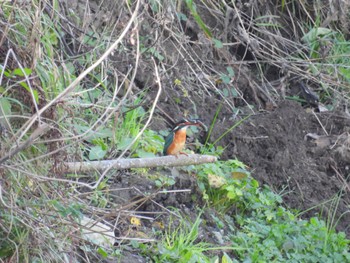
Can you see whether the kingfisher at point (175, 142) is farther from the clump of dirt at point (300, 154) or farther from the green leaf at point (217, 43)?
the green leaf at point (217, 43)

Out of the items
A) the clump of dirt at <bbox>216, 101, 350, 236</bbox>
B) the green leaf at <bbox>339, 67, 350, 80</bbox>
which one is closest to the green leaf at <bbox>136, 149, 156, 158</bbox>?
the clump of dirt at <bbox>216, 101, 350, 236</bbox>

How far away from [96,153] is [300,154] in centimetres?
203

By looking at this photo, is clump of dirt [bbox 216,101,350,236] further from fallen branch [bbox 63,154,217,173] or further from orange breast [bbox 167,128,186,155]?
fallen branch [bbox 63,154,217,173]

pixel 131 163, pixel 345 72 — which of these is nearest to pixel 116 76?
pixel 131 163

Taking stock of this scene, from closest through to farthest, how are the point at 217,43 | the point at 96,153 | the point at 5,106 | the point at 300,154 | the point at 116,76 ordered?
the point at 5,106 < the point at 116,76 < the point at 96,153 < the point at 300,154 < the point at 217,43

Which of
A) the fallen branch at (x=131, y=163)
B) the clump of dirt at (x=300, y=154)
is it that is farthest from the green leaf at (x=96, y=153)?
the clump of dirt at (x=300, y=154)

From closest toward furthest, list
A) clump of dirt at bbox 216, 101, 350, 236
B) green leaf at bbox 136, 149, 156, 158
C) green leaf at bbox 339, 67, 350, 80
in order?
green leaf at bbox 136, 149, 156, 158
clump of dirt at bbox 216, 101, 350, 236
green leaf at bbox 339, 67, 350, 80

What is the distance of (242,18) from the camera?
694 centimetres

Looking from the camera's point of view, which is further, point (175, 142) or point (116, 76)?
point (175, 142)

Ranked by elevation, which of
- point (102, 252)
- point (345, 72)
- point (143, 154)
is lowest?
point (345, 72)

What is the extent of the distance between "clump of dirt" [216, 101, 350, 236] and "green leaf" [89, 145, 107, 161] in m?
1.49

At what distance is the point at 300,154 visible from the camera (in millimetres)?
6098

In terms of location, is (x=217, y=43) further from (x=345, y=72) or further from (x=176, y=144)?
(x=176, y=144)

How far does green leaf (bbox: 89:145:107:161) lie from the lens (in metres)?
4.56
